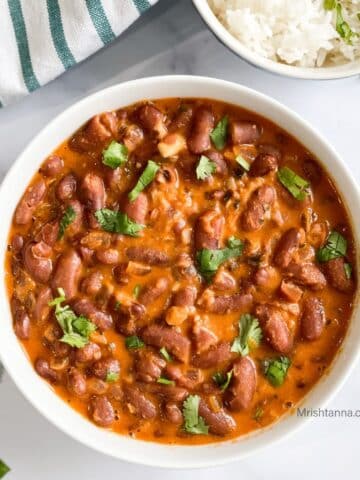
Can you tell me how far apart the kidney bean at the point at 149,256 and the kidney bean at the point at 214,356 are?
1.18ft

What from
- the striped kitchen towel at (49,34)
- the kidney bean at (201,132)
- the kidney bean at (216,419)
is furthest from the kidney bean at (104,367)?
the striped kitchen towel at (49,34)

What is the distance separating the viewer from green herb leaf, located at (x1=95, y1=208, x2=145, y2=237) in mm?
2965

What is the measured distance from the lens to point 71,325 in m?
3.01

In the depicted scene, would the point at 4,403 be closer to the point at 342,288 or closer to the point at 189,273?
the point at 189,273

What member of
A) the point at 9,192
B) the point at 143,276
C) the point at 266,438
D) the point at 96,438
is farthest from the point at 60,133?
the point at 266,438

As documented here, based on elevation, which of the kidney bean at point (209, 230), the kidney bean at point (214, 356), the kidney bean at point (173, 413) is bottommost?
the kidney bean at point (173, 413)

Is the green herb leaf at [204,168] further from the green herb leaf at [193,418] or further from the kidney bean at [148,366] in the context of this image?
the green herb leaf at [193,418]

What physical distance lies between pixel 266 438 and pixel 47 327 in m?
0.92

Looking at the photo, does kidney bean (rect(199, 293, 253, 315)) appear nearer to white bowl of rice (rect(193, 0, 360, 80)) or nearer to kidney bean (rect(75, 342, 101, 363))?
kidney bean (rect(75, 342, 101, 363))

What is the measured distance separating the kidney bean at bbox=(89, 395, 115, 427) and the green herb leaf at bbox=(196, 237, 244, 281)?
1.97 ft

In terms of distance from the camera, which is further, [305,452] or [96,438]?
[305,452]

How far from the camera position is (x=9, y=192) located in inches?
118

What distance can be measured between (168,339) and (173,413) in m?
0.28

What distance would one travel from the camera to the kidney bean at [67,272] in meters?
2.97
